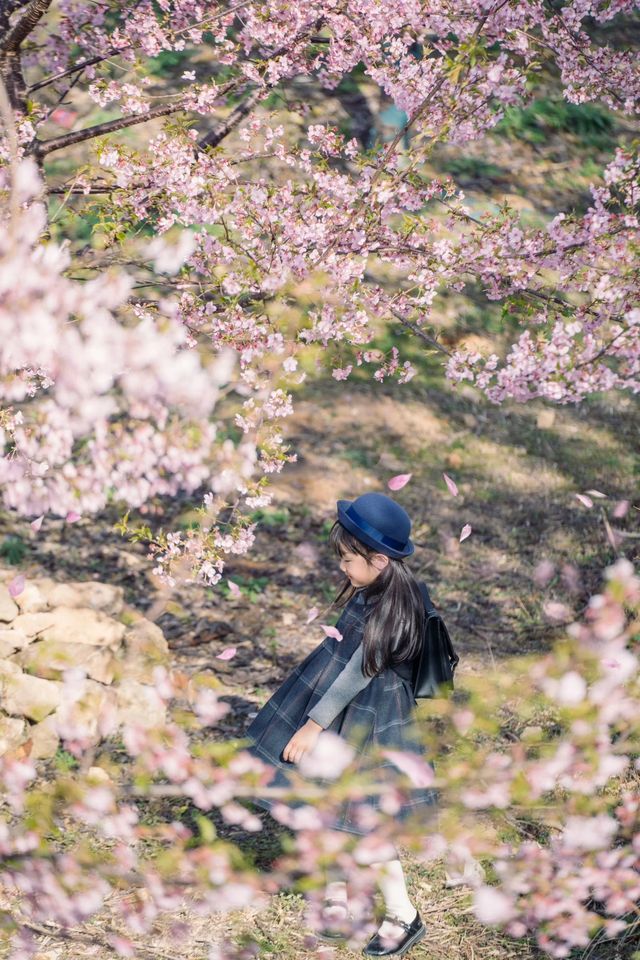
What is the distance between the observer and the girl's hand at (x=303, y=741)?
11.5 feet

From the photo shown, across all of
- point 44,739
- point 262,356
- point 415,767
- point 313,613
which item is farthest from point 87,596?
point 415,767

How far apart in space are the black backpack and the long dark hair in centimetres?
6

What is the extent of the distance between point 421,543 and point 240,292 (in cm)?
412

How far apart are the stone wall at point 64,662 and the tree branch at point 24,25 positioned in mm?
3184

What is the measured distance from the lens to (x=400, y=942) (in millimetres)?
3672

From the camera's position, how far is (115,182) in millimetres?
4766

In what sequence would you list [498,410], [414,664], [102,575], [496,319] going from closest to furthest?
[414,664], [102,575], [498,410], [496,319]

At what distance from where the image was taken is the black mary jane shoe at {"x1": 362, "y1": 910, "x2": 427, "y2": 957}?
12.0 ft

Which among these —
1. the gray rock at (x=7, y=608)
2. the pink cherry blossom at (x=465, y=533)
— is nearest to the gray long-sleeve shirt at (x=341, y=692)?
the gray rock at (x=7, y=608)

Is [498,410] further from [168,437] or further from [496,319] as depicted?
[168,437]

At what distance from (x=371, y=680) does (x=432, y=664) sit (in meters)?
0.27

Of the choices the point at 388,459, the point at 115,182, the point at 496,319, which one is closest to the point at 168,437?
the point at 115,182

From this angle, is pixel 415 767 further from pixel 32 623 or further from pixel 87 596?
pixel 87 596

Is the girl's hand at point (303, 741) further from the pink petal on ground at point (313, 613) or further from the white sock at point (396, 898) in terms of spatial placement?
the pink petal on ground at point (313, 613)
